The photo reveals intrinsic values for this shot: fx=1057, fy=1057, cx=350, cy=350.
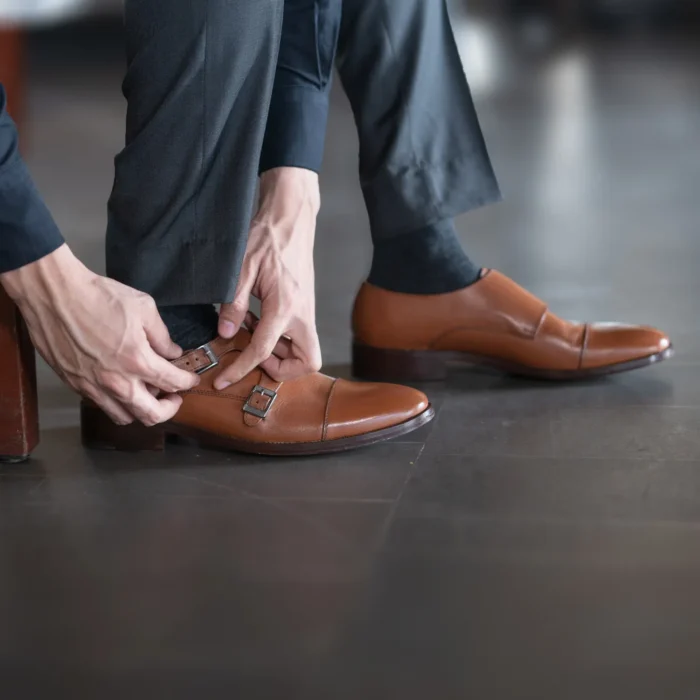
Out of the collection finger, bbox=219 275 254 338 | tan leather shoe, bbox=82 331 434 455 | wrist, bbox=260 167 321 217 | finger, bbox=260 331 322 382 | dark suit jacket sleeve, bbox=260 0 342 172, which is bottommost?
tan leather shoe, bbox=82 331 434 455

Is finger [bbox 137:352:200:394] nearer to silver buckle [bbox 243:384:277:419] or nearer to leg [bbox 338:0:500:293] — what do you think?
silver buckle [bbox 243:384:277:419]

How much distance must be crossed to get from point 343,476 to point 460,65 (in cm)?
59

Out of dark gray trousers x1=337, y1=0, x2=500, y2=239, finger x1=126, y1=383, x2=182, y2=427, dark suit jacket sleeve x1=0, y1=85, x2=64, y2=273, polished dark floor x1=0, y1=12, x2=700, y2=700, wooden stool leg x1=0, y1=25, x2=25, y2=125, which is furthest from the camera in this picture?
wooden stool leg x1=0, y1=25, x2=25, y2=125

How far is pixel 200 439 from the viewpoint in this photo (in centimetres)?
106

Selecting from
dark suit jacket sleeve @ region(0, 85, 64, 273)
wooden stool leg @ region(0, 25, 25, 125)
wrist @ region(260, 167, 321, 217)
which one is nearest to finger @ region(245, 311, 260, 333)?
wrist @ region(260, 167, 321, 217)

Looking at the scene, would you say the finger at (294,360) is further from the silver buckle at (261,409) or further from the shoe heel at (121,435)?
the shoe heel at (121,435)

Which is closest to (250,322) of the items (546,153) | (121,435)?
(121,435)

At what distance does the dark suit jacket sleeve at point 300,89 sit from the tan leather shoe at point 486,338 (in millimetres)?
276

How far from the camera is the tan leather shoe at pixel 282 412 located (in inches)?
40.4

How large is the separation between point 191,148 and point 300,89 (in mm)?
223

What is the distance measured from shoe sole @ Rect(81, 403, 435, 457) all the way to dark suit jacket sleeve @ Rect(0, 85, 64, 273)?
0.75ft

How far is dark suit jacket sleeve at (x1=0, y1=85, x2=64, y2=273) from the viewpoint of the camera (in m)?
0.86

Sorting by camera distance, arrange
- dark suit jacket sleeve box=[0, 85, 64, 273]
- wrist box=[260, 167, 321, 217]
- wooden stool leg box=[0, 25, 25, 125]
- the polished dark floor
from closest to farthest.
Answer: the polished dark floor, dark suit jacket sleeve box=[0, 85, 64, 273], wrist box=[260, 167, 321, 217], wooden stool leg box=[0, 25, 25, 125]

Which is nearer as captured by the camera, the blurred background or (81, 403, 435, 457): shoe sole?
(81, 403, 435, 457): shoe sole
